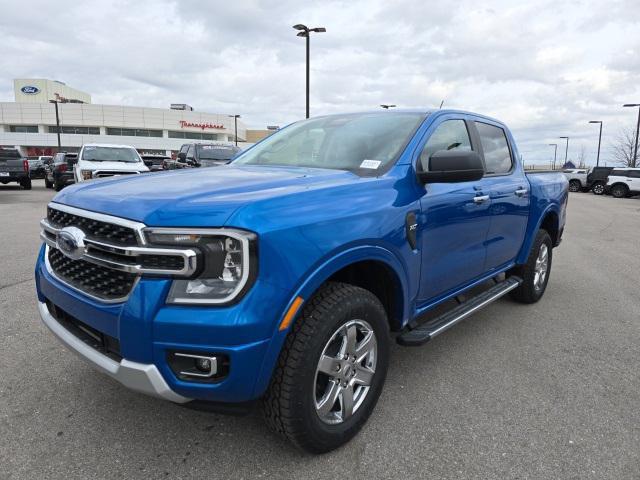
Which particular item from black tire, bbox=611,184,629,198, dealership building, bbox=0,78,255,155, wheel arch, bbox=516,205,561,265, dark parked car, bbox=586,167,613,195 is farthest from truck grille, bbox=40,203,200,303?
dealership building, bbox=0,78,255,155

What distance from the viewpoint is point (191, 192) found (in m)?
2.22

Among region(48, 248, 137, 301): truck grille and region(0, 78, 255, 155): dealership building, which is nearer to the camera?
Answer: region(48, 248, 137, 301): truck grille

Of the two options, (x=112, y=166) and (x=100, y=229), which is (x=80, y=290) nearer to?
(x=100, y=229)

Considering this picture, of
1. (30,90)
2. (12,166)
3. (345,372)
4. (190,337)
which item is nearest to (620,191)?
(345,372)

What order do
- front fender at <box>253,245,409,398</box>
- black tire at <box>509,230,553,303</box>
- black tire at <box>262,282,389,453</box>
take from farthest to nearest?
A: black tire at <box>509,230,553,303</box> → black tire at <box>262,282,389,453</box> → front fender at <box>253,245,409,398</box>

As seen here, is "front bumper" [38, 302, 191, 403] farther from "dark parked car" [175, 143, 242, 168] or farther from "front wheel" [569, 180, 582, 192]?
"front wheel" [569, 180, 582, 192]

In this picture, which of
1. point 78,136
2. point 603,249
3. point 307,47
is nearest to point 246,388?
point 603,249

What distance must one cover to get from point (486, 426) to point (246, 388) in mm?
1499

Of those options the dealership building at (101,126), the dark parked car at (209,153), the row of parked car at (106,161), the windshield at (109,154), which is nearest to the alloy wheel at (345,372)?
the row of parked car at (106,161)

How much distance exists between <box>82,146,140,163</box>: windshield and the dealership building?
5791 centimetres

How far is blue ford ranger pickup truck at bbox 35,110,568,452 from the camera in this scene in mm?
1917

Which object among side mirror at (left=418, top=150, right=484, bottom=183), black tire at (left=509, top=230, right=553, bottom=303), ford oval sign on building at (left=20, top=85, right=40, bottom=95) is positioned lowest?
black tire at (left=509, top=230, right=553, bottom=303)

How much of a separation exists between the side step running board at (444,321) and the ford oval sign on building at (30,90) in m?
101

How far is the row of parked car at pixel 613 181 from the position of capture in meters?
27.3
